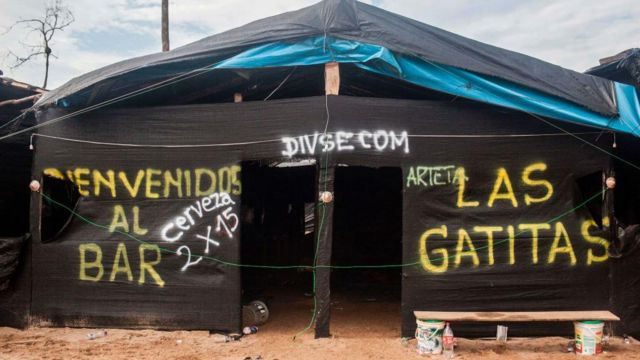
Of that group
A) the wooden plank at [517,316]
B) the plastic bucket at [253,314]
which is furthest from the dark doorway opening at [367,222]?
the wooden plank at [517,316]

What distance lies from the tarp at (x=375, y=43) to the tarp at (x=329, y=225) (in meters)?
0.49

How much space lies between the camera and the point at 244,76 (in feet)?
23.9

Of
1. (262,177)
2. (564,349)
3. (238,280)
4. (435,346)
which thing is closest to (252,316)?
(238,280)

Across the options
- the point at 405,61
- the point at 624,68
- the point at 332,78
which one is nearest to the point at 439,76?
the point at 405,61

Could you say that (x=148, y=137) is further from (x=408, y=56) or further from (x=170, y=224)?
(x=408, y=56)

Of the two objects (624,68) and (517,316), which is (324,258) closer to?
(517,316)

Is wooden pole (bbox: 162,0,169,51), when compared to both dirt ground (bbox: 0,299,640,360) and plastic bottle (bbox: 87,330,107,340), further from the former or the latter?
plastic bottle (bbox: 87,330,107,340)

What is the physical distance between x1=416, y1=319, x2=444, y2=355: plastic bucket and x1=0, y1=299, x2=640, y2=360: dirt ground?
98 millimetres

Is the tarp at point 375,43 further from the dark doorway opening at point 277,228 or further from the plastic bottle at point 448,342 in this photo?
the dark doorway opening at point 277,228

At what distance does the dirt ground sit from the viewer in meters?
6.02

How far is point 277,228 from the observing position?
1341cm

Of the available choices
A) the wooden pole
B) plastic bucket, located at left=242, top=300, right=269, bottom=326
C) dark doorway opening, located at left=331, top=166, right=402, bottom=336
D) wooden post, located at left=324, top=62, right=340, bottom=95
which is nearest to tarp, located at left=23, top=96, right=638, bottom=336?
wooden post, located at left=324, top=62, right=340, bottom=95

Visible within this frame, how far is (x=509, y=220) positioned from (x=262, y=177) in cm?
712

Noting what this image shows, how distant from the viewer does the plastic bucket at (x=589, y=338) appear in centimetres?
596
